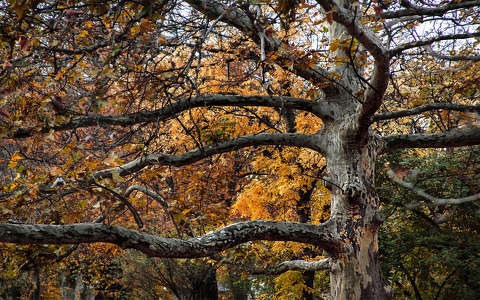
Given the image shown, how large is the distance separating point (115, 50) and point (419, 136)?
428 cm

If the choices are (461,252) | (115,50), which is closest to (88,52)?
(115,50)

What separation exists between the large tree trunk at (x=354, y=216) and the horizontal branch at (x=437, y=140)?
354 mm

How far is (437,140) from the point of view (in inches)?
198

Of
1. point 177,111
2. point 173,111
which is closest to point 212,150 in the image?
point 177,111

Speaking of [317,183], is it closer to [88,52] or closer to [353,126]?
[353,126]

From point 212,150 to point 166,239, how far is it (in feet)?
5.39

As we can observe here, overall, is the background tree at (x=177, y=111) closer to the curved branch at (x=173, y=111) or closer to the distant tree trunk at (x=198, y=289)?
the curved branch at (x=173, y=111)

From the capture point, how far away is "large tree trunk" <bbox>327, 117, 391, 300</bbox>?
475 cm

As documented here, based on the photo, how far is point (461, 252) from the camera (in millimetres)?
5305

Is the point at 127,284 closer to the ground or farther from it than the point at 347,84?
closer to the ground

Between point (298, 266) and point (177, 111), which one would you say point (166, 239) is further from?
point (298, 266)

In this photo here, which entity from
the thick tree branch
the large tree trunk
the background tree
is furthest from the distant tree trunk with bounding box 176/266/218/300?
the thick tree branch

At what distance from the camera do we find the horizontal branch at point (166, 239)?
2.88 m

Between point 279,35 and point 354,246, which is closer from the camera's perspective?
point 354,246
